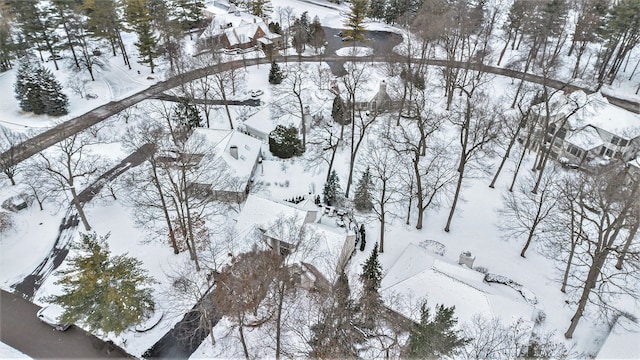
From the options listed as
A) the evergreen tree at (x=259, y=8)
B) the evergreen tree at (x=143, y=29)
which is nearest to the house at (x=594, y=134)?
the evergreen tree at (x=143, y=29)

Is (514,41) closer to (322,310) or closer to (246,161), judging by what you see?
(246,161)

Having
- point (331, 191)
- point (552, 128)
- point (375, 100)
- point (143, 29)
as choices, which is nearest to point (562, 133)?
point (552, 128)

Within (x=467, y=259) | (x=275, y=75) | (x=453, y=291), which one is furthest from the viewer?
(x=275, y=75)

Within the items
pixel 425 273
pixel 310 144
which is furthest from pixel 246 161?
pixel 425 273

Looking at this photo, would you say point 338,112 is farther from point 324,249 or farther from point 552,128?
point 552,128

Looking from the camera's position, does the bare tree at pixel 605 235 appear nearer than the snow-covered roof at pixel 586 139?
Yes

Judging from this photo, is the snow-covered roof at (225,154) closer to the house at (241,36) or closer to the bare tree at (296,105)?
the bare tree at (296,105)
